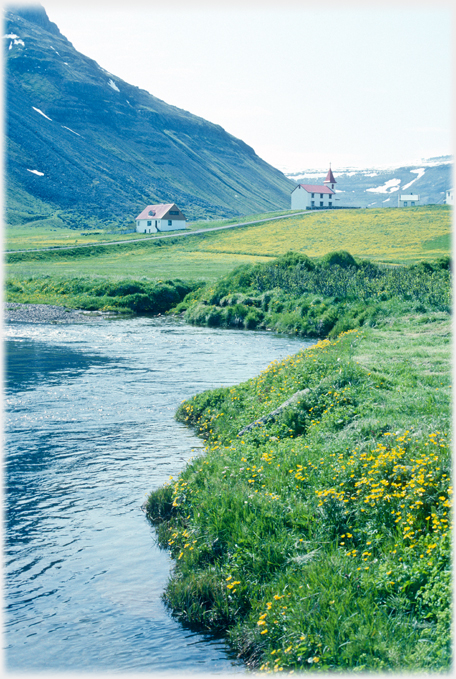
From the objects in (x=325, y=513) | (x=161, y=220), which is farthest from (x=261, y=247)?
(x=325, y=513)

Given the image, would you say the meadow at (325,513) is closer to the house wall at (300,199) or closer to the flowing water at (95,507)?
the flowing water at (95,507)

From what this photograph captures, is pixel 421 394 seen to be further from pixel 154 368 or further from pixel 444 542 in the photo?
pixel 154 368

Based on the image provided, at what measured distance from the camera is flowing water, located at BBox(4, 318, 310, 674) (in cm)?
839

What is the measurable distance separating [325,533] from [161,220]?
134908mm

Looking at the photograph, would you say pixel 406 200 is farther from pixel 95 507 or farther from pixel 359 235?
pixel 95 507

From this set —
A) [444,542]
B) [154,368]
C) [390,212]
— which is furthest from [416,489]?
[390,212]

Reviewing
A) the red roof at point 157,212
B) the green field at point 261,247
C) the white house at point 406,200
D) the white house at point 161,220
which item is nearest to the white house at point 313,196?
the white house at point 406,200

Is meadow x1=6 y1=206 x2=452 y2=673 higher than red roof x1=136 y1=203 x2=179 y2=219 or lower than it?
lower

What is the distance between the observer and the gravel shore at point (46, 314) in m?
46.6

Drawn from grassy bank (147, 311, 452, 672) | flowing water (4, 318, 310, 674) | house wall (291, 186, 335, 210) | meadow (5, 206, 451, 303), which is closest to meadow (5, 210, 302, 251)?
meadow (5, 206, 451, 303)

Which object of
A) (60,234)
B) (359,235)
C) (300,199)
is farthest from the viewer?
(300,199)

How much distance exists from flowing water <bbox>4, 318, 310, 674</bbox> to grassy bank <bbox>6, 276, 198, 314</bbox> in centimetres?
2432

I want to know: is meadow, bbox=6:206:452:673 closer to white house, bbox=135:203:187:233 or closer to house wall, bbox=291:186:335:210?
white house, bbox=135:203:187:233

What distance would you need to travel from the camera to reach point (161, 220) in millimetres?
139625
